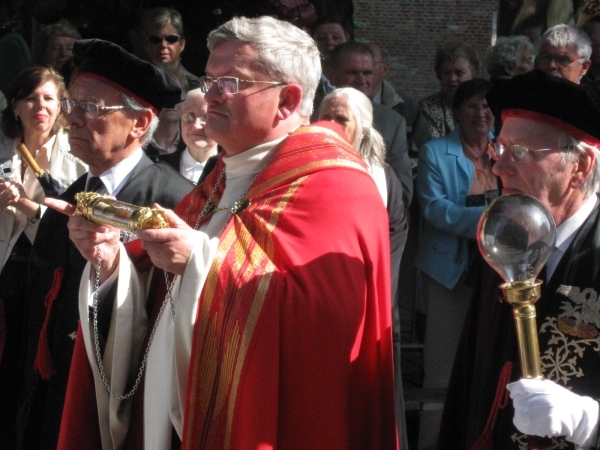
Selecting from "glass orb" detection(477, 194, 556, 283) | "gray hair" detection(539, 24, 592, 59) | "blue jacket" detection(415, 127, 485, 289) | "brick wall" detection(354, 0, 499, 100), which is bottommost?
"brick wall" detection(354, 0, 499, 100)

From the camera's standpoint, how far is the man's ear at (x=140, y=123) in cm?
471

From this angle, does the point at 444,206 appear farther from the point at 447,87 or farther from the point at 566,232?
the point at 566,232

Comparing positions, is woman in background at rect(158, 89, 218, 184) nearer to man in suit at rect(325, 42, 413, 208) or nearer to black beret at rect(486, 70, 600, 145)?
man in suit at rect(325, 42, 413, 208)

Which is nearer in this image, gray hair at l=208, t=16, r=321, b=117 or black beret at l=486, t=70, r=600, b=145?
black beret at l=486, t=70, r=600, b=145

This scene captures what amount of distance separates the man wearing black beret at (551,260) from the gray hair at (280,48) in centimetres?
70

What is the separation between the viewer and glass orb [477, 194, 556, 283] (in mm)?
2941

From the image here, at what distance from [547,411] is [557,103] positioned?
1.08 m

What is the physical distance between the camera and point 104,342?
13.1 ft

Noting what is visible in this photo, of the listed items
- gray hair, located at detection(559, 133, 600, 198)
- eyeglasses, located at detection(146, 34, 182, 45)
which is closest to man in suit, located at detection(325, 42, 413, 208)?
eyeglasses, located at detection(146, 34, 182, 45)

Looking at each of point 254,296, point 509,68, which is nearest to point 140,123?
point 254,296

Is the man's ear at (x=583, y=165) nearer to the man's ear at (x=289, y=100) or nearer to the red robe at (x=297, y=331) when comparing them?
the red robe at (x=297, y=331)

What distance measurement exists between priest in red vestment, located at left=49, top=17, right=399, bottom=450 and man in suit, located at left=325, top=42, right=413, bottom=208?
3292mm

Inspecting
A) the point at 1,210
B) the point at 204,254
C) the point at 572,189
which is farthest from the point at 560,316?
the point at 1,210

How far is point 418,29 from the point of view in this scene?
1692 centimetres
